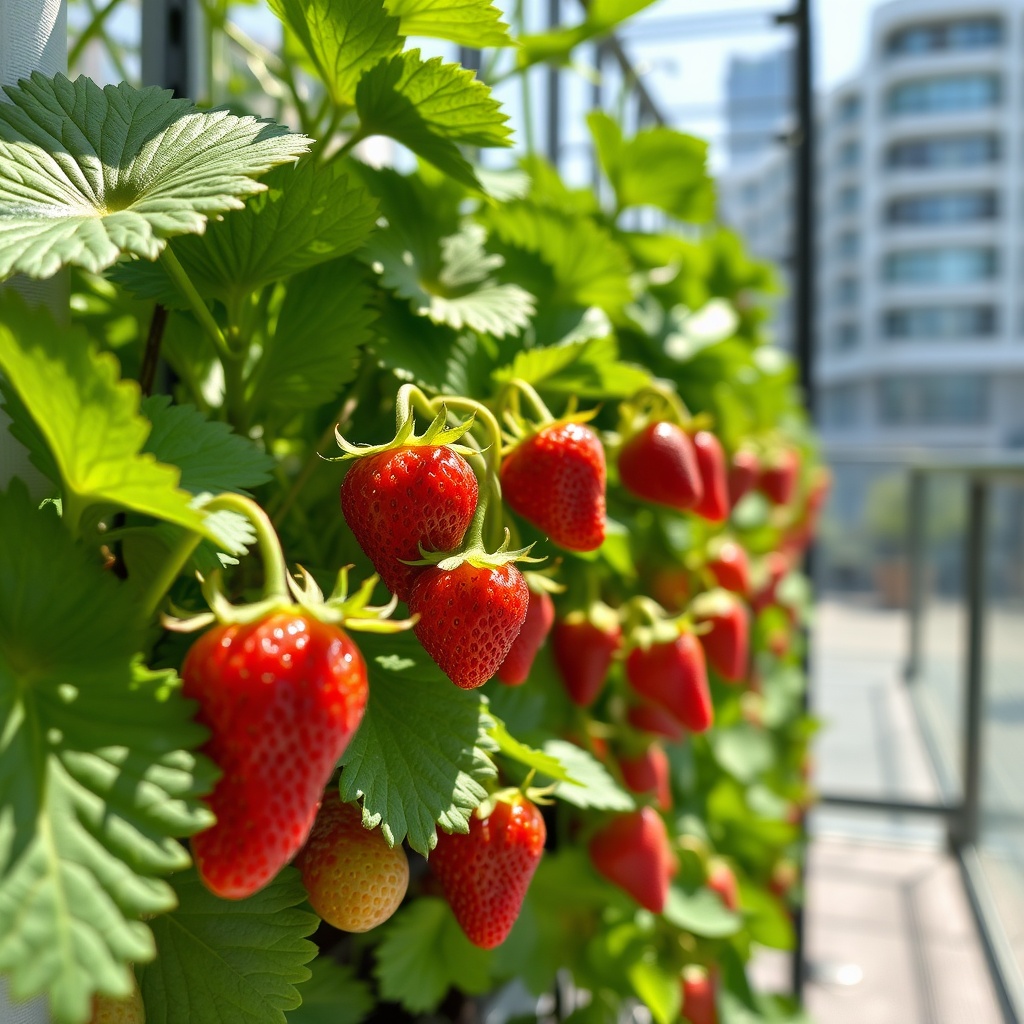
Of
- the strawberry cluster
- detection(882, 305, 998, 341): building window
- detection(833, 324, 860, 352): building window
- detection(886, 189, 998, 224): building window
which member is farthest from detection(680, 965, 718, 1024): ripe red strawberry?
detection(833, 324, 860, 352): building window

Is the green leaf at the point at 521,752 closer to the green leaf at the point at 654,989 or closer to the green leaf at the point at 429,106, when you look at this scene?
the green leaf at the point at 429,106

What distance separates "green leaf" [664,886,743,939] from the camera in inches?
30.4

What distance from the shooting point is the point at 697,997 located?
811 mm

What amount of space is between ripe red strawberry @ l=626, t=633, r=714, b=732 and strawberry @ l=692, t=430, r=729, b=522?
0.28 feet

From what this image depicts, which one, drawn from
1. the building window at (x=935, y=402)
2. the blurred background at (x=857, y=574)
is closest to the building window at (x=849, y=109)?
the building window at (x=935, y=402)

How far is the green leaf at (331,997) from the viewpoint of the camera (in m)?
0.45

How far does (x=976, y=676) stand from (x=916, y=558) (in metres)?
0.87

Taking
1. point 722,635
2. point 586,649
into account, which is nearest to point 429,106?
point 586,649

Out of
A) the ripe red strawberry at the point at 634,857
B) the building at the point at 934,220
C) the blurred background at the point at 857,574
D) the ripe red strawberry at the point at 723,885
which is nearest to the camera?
the ripe red strawberry at the point at 634,857

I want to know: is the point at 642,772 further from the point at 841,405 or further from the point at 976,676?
the point at 841,405

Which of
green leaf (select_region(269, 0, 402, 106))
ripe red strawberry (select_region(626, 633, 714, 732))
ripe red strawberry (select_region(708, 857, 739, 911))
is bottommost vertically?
ripe red strawberry (select_region(708, 857, 739, 911))

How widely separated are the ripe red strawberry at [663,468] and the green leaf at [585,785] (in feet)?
0.49

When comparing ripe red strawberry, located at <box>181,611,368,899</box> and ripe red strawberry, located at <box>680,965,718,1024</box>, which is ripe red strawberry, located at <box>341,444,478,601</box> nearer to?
ripe red strawberry, located at <box>181,611,368,899</box>

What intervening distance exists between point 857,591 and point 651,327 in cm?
274
